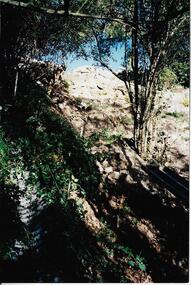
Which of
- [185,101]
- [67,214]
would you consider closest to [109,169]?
[67,214]

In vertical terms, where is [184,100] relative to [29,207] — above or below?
above

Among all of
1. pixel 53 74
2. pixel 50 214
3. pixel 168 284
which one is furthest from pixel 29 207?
pixel 53 74

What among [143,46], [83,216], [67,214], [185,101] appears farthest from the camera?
[185,101]

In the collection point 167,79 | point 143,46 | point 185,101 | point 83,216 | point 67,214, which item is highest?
point 143,46

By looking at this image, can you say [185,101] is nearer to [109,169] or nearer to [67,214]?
[109,169]

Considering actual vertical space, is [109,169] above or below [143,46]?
below

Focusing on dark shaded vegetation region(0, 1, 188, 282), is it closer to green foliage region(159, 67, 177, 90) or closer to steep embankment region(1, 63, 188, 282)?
steep embankment region(1, 63, 188, 282)

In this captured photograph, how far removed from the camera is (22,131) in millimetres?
2922

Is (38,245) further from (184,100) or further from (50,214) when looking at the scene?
(184,100)

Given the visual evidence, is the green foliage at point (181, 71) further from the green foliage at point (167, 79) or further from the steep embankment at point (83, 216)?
the steep embankment at point (83, 216)

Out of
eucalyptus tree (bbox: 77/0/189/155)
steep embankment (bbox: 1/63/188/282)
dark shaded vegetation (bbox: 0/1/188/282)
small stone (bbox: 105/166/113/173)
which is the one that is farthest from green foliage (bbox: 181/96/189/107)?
small stone (bbox: 105/166/113/173)

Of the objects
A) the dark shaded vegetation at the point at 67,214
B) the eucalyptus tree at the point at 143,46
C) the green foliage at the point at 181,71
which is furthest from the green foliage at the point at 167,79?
the dark shaded vegetation at the point at 67,214

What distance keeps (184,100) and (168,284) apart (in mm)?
4405

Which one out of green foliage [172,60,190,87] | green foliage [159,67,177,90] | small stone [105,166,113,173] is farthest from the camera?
green foliage [159,67,177,90]
